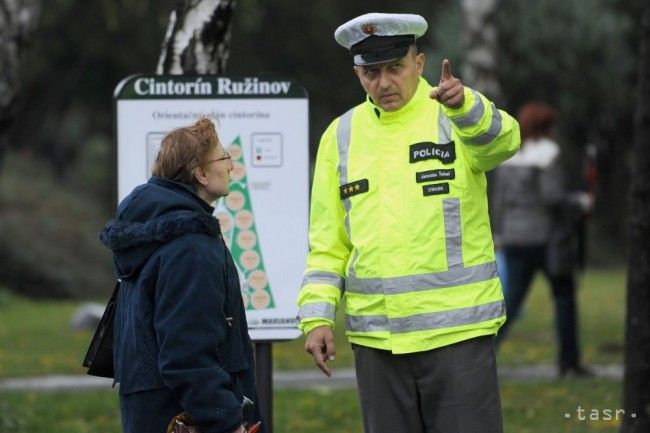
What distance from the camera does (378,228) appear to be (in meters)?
5.27

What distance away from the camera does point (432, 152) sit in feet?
17.3

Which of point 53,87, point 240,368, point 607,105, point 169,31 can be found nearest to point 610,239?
point 607,105

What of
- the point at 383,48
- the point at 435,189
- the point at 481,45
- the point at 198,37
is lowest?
the point at 435,189

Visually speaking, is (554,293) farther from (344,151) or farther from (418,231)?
(418,231)

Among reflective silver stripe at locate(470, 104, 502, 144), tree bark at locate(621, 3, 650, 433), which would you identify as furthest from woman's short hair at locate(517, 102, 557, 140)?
reflective silver stripe at locate(470, 104, 502, 144)

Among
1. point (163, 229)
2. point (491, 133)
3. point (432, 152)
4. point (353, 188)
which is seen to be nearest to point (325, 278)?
point (353, 188)

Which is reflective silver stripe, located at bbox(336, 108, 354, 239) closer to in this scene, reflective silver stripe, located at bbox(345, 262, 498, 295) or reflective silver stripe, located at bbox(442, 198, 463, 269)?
reflective silver stripe, located at bbox(345, 262, 498, 295)

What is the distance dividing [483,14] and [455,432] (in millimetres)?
12162

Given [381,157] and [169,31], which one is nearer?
[381,157]

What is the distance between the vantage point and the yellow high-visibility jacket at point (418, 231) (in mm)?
5199

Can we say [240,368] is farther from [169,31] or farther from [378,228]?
[169,31]

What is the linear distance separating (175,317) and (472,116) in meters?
1.23

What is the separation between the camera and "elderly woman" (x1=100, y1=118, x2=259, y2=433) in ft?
14.8

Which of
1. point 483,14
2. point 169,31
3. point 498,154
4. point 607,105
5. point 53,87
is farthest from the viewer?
point 53,87
